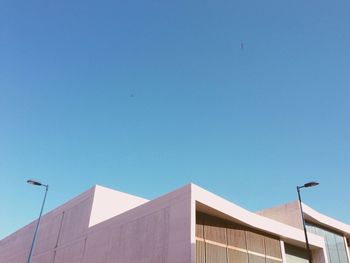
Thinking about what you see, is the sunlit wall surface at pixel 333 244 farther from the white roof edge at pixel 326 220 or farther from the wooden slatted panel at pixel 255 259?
the wooden slatted panel at pixel 255 259

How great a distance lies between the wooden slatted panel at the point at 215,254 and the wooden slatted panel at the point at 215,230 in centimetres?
42

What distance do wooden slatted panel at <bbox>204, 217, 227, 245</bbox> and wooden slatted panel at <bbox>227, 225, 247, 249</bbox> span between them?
1.44 ft

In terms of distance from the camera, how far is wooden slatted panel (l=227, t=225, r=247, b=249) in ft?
64.5

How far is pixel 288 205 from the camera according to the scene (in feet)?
98.1

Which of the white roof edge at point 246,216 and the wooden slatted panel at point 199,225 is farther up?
the white roof edge at point 246,216

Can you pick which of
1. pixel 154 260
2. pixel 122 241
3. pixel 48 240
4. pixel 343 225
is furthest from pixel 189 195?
pixel 343 225

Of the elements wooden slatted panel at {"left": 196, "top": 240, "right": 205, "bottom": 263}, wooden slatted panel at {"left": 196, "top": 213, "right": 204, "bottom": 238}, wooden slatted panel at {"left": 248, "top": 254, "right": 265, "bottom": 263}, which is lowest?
wooden slatted panel at {"left": 196, "top": 240, "right": 205, "bottom": 263}

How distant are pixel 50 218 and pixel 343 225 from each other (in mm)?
28283

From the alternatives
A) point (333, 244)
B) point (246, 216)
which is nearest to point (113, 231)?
point (246, 216)

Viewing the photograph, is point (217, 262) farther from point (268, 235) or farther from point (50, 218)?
point (50, 218)

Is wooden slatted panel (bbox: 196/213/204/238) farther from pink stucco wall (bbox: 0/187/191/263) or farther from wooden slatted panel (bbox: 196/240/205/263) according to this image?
pink stucco wall (bbox: 0/187/191/263)

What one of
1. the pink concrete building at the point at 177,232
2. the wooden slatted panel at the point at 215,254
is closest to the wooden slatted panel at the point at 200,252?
the pink concrete building at the point at 177,232

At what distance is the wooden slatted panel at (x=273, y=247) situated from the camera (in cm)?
2219

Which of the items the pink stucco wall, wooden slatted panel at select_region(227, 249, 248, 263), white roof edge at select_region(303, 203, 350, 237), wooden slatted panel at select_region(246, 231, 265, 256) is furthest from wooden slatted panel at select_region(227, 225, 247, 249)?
white roof edge at select_region(303, 203, 350, 237)
